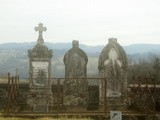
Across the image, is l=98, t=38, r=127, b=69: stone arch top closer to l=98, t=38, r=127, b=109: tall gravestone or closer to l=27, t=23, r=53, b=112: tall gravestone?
l=98, t=38, r=127, b=109: tall gravestone

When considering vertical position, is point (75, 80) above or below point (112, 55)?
below

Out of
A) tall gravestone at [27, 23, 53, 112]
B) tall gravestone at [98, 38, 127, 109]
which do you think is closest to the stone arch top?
tall gravestone at [98, 38, 127, 109]

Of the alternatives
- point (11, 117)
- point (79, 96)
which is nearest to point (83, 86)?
point (79, 96)

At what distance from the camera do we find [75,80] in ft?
66.0

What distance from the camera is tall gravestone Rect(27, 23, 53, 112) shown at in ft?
63.9

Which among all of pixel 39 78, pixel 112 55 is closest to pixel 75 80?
pixel 39 78

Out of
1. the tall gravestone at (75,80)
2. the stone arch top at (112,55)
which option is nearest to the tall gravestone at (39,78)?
the tall gravestone at (75,80)

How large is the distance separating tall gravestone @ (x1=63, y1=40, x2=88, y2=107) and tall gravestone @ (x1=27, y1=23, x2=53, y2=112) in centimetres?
104

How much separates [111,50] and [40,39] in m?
3.49

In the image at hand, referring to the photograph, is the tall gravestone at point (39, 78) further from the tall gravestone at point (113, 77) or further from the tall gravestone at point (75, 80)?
the tall gravestone at point (113, 77)

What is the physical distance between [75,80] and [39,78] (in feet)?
5.95

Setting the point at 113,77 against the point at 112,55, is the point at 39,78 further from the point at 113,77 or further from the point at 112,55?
the point at 112,55

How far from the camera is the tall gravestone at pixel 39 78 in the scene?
63.9ft

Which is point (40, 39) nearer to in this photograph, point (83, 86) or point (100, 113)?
point (83, 86)
